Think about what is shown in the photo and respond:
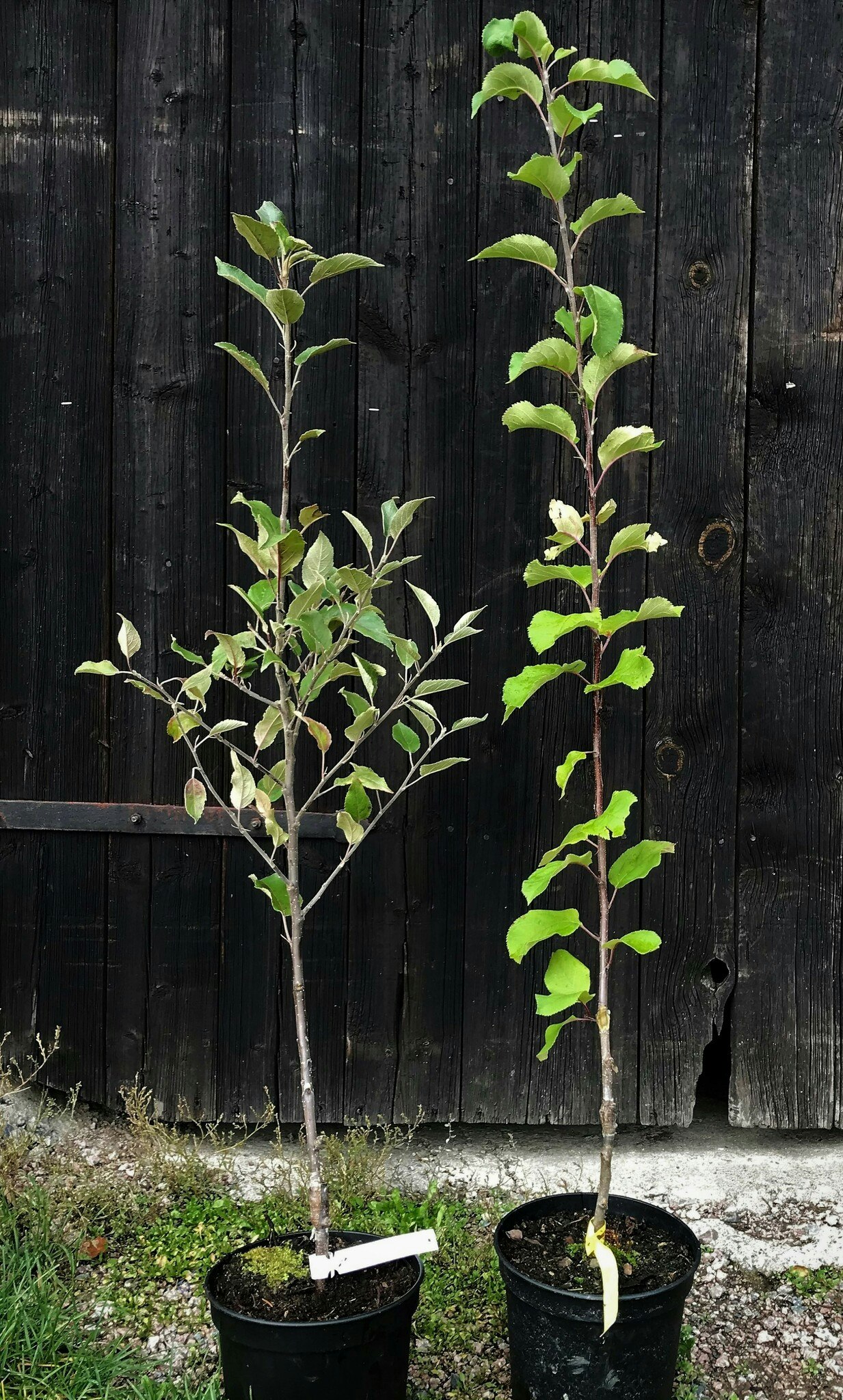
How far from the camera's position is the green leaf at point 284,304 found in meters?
1.70

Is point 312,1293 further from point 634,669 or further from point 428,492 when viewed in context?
point 428,492

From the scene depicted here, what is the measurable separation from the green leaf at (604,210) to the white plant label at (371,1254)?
1.62m

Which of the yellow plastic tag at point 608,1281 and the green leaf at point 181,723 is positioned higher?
the green leaf at point 181,723

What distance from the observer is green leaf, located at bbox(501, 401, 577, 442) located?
178cm

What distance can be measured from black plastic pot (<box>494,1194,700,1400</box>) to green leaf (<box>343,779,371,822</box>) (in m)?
0.77

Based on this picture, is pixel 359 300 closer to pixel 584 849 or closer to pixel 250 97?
pixel 250 97

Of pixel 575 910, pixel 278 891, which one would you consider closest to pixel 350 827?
pixel 278 891

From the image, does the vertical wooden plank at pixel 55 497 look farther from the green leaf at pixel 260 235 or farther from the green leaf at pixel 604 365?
the green leaf at pixel 604 365

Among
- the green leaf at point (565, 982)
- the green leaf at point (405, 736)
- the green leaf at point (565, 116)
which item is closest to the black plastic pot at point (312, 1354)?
the green leaf at point (565, 982)

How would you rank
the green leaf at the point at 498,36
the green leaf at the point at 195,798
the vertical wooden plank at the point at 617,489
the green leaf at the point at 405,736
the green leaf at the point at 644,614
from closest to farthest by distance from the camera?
the green leaf at the point at 498,36 < the green leaf at the point at 644,614 < the green leaf at the point at 195,798 < the green leaf at the point at 405,736 < the vertical wooden plank at the point at 617,489

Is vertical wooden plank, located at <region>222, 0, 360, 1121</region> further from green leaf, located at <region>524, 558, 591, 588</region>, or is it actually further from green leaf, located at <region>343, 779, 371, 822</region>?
green leaf, located at <region>524, 558, 591, 588</region>

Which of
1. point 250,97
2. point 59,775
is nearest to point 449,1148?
point 59,775

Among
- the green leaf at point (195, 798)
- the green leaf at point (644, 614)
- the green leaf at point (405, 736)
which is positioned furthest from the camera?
the green leaf at point (405, 736)

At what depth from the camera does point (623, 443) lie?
177cm
